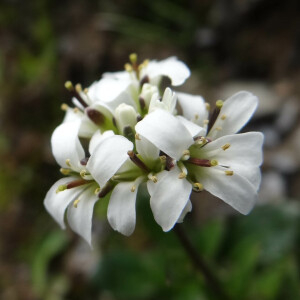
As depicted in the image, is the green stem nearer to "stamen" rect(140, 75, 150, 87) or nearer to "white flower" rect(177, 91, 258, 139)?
"white flower" rect(177, 91, 258, 139)

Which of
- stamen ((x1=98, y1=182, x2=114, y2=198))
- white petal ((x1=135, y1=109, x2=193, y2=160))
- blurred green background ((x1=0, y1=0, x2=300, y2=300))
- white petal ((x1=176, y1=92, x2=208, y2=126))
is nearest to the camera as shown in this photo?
white petal ((x1=135, y1=109, x2=193, y2=160))

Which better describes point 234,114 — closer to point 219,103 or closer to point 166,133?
point 219,103

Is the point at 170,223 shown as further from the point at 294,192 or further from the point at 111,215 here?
the point at 294,192

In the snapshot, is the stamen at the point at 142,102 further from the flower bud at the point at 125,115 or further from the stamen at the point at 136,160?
the stamen at the point at 136,160

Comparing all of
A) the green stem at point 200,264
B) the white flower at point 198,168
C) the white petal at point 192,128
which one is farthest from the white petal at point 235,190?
the green stem at point 200,264

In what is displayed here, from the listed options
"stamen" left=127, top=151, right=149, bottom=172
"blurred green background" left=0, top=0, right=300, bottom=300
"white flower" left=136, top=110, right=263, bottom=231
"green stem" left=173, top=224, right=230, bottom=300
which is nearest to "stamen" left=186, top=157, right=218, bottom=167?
"white flower" left=136, top=110, right=263, bottom=231

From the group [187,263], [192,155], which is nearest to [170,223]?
[192,155]
